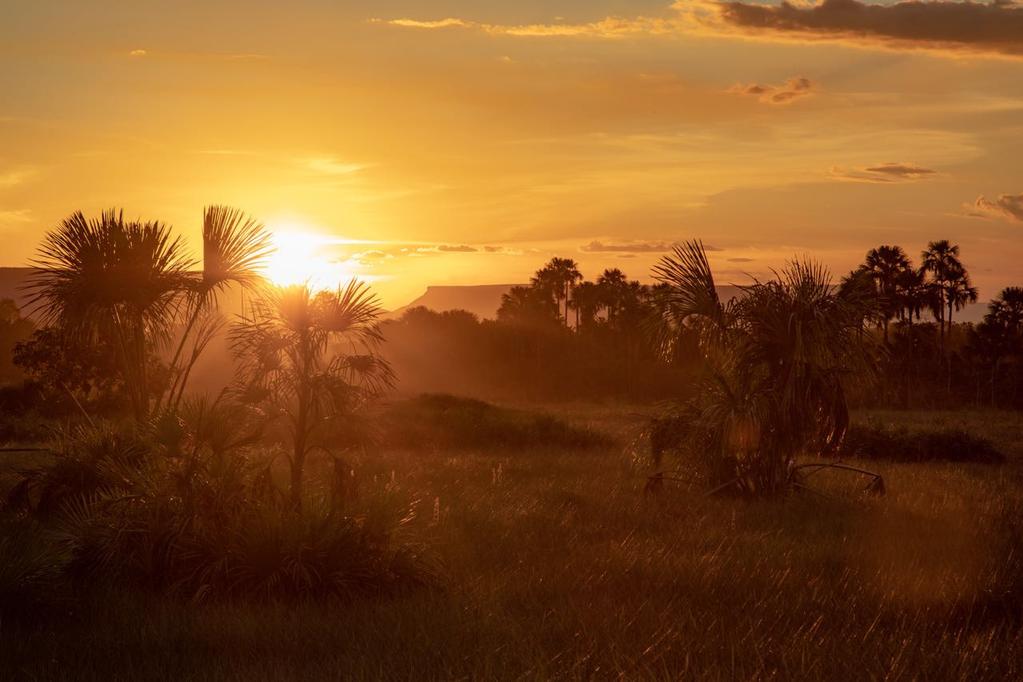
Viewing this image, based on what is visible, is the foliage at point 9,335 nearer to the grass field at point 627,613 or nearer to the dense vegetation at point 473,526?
the dense vegetation at point 473,526

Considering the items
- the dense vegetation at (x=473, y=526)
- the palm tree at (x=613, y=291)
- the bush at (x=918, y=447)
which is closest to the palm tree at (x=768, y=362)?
the dense vegetation at (x=473, y=526)

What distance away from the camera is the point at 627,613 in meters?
9.06

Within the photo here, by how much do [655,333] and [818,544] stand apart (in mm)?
6219

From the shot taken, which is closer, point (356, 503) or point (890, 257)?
point (356, 503)

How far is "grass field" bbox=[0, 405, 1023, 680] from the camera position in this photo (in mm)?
7613

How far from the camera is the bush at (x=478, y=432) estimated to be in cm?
2895

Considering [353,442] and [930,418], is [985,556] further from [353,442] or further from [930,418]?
[930,418]

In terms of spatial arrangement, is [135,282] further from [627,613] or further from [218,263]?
[627,613]

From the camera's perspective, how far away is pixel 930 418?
44406 mm

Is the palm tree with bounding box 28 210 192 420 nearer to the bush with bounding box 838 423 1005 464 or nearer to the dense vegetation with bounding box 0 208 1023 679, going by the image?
the dense vegetation with bounding box 0 208 1023 679

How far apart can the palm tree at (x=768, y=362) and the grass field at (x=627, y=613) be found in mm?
2090

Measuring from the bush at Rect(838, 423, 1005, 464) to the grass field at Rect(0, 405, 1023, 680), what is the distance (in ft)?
41.3

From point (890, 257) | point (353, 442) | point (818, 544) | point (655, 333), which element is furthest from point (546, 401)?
point (818, 544)

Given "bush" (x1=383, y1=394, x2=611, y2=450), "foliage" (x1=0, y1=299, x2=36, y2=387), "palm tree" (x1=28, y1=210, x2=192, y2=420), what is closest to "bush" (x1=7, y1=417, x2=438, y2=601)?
"palm tree" (x1=28, y1=210, x2=192, y2=420)
